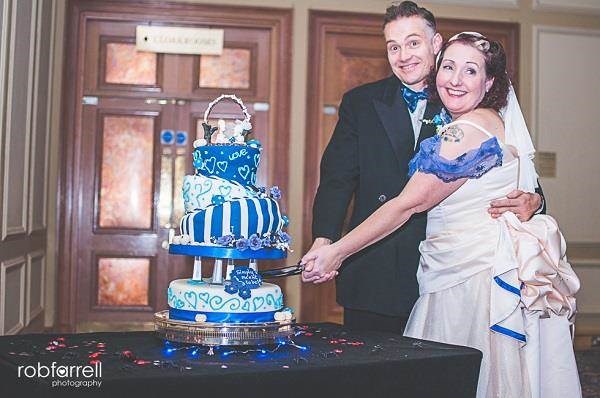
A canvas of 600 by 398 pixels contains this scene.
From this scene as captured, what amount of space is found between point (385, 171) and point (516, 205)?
48cm

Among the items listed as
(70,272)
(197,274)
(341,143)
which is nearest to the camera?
(197,274)

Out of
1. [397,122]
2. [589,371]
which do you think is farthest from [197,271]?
[589,371]

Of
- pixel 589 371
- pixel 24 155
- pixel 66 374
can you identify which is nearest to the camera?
pixel 66 374

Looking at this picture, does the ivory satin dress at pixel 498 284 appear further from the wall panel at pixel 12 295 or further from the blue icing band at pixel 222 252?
the wall panel at pixel 12 295

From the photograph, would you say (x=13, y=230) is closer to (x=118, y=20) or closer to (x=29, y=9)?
(x=29, y=9)

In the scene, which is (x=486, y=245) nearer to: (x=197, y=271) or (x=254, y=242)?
(x=254, y=242)

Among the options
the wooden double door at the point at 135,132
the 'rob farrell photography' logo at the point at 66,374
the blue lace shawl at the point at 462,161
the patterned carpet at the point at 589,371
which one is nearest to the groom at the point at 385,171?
the blue lace shawl at the point at 462,161

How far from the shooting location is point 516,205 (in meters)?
2.10

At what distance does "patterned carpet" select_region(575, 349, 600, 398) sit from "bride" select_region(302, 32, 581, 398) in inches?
88.1

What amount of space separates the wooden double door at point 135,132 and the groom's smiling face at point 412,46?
285cm

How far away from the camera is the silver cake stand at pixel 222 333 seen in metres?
1.76

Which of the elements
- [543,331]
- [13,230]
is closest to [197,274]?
[543,331]

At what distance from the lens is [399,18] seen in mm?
2359

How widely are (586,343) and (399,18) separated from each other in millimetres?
4016
